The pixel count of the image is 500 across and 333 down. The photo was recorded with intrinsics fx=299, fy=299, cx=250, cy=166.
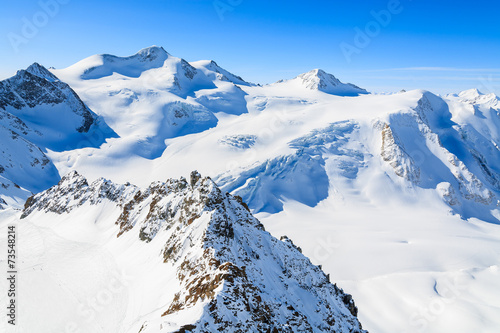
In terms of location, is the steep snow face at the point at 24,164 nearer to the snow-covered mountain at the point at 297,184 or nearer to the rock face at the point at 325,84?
the snow-covered mountain at the point at 297,184

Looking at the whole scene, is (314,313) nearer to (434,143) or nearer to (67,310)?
(67,310)

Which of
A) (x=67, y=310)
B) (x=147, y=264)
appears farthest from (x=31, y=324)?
(x=147, y=264)

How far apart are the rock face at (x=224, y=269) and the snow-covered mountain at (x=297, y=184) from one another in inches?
11.9

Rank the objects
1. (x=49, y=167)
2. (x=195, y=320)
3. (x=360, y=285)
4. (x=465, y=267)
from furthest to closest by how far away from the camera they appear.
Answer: (x=49, y=167), (x=465, y=267), (x=360, y=285), (x=195, y=320)

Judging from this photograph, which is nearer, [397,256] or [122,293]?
[122,293]

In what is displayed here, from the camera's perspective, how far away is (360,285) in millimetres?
52188

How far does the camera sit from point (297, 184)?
90250 mm

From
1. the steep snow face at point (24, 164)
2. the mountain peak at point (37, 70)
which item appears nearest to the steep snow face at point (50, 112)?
the steep snow face at point (24, 164)

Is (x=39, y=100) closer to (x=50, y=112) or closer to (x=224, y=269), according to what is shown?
(x=50, y=112)

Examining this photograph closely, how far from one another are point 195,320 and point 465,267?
2443 inches

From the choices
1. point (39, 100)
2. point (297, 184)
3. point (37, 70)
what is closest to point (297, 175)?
point (297, 184)

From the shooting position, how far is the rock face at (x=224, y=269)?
1642 centimetres

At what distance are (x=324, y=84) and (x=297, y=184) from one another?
91.7 meters

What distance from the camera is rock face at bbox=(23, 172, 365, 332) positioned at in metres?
16.4
